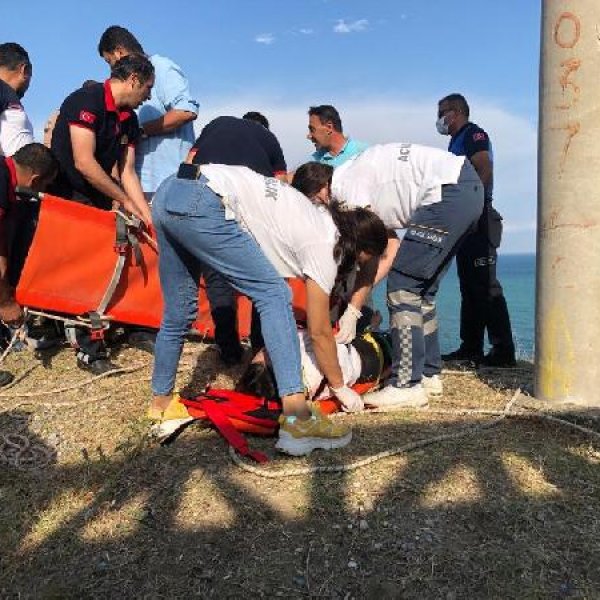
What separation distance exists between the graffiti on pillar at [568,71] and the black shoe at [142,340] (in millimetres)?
3360

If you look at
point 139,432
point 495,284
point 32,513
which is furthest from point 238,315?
point 32,513

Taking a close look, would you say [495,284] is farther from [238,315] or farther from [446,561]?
[446,561]

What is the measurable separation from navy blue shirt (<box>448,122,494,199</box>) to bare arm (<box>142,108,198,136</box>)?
89.9 inches

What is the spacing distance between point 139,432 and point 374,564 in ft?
5.78

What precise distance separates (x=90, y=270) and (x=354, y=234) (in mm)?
2366

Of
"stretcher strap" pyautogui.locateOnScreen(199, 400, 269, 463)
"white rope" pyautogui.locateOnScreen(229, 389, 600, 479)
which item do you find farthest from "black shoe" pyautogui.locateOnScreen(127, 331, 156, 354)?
"white rope" pyautogui.locateOnScreen(229, 389, 600, 479)

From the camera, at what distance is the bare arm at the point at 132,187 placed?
5.19 metres

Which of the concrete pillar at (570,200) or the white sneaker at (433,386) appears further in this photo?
the white sneaker at (433,386)

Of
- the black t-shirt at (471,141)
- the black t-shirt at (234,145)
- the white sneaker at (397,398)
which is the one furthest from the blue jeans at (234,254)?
the black t-shirt at (471,141)

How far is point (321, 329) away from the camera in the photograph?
337cm

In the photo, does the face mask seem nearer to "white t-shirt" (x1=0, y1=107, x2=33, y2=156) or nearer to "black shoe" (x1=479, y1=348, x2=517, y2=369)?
"black shoe" (x1=479, y1=348, x2=517, y2=369)

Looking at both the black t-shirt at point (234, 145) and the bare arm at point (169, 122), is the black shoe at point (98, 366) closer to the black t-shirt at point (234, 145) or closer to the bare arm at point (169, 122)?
the black t-shirt at point (234, 145)

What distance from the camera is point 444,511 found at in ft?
9.23

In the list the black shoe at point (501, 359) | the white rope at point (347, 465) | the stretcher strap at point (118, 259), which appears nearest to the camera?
the white rope at point (347, 465)
